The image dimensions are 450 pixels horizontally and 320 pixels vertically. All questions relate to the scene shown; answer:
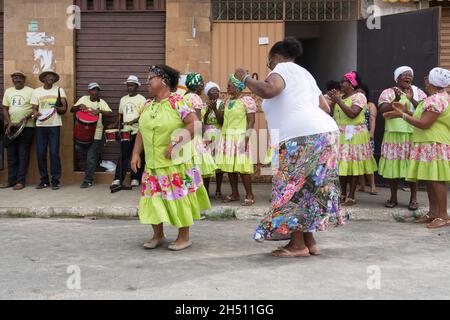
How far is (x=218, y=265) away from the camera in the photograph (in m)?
4.83

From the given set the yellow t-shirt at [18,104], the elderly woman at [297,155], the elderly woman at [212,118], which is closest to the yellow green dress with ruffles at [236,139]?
the elderly woman at [212,118]

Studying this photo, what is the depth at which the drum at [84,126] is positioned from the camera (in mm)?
9328

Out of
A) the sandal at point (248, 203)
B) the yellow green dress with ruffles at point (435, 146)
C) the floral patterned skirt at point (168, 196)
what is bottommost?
the sandal at point (248, 203)

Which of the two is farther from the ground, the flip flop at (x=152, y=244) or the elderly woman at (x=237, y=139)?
the elderly woman at (x=237, y=139)

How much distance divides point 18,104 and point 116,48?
1.85m

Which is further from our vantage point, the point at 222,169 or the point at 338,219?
the point at 222,169

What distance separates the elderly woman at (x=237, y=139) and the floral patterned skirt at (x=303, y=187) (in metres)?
2.78

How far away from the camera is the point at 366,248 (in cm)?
557

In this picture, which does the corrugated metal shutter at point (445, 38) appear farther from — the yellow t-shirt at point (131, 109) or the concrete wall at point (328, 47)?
the yellow t-shirt at point (131, 109)

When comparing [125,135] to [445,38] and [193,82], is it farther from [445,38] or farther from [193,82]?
[445,38]

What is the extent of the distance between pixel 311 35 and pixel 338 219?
960 cm

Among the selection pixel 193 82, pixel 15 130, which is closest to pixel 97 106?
pixel 15 130

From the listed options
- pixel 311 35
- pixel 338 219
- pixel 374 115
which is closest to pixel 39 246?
pixel 338 219
